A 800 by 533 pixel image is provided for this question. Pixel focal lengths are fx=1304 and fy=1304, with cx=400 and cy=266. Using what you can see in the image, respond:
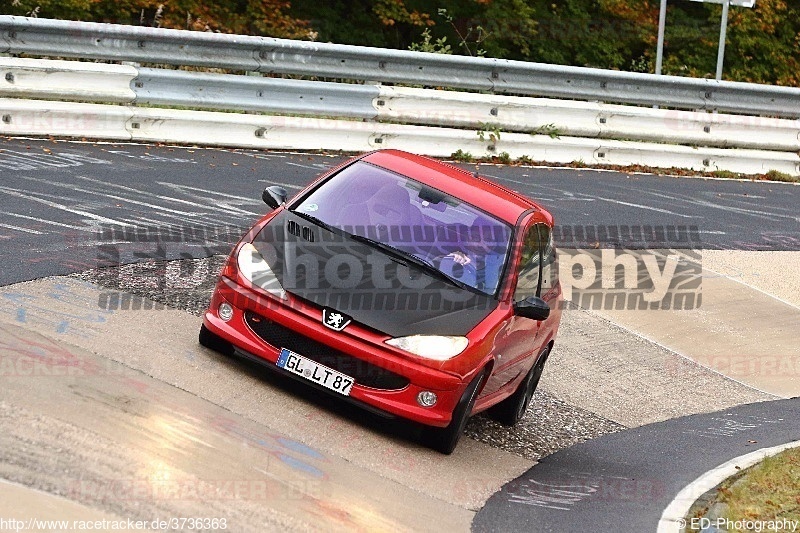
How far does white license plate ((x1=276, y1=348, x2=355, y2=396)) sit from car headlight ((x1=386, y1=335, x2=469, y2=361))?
0.37 meters

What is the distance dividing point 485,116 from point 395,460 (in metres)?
11.6

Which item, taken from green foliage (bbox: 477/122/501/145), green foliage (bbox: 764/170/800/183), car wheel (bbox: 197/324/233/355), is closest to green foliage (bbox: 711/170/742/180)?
green foliage (bbox: 764/170/800/183)

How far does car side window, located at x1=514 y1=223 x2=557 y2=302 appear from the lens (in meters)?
9.04

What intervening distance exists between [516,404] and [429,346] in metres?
1.57

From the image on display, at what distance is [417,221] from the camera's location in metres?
8.95

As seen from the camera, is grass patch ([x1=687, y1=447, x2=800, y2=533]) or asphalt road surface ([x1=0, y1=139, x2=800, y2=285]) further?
asphalt road surface ([x1=0, y1=139, x2=800, y2=285])

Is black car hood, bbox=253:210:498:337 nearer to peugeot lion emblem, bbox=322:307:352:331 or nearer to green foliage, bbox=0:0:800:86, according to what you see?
peugeot lion emblem, bbox=322:307:352:331

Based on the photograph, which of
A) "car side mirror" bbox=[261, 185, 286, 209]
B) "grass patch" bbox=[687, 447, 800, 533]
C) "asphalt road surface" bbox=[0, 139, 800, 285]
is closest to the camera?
"grass patch" bbox=[687, 447, 800, 533]

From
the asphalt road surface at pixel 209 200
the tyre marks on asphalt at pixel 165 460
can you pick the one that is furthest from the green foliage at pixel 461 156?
the tyre marks on asphalt at pixel 165 460

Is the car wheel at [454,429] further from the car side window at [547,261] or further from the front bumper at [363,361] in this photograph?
the car side window at [547,261]

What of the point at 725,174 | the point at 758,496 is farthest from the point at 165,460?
the point at 725,174

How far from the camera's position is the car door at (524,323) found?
8539 millimetres

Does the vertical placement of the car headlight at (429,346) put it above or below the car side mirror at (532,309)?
below

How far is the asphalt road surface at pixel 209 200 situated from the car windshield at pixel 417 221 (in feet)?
7.95
